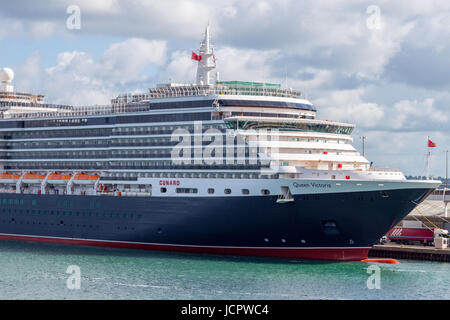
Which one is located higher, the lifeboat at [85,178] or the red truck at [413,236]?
the lifeboat at [85,178]

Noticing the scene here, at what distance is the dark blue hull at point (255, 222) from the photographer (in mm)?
47562

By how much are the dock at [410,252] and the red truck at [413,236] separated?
4.81 feet

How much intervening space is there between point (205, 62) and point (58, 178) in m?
15.0

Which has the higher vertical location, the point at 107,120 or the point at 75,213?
the point at 107,120

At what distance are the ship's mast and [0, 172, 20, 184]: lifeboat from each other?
714 inches

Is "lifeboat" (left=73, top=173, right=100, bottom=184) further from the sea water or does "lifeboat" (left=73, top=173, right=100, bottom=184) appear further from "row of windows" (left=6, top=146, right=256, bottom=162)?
the sea water

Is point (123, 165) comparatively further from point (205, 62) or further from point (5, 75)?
point (5, 75)

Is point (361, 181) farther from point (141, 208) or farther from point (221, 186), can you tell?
point (141, 208)

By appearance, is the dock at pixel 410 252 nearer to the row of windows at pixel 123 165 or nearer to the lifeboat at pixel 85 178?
the row of windows at pixel 123 165

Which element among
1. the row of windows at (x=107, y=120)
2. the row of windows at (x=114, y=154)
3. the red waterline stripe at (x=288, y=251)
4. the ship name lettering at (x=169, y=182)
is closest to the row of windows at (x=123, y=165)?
the row of windows at (x=114, y=154)

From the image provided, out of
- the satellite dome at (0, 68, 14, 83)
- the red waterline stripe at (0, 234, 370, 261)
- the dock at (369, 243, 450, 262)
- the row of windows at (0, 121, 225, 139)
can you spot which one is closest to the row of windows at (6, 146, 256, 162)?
the row of windows at (0, 121, 225, 139)

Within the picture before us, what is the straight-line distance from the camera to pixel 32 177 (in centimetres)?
6166

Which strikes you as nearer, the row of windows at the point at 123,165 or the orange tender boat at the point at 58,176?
the row of windows at the point at 123,165

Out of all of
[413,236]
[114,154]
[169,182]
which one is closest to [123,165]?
[114,154]
